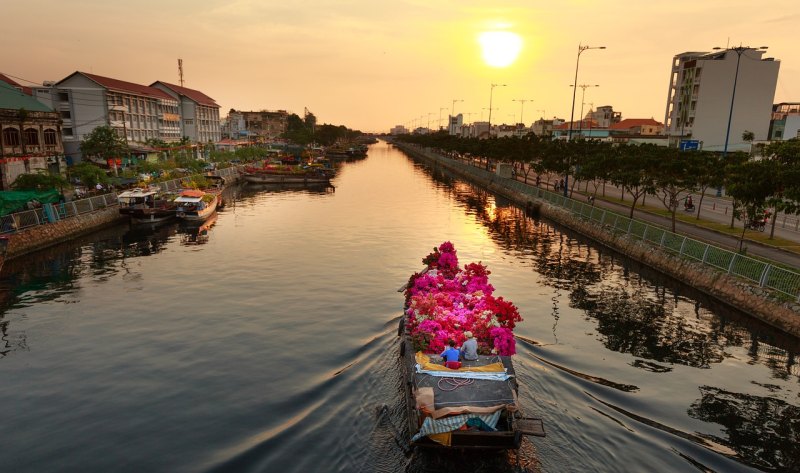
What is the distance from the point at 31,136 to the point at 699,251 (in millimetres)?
79026

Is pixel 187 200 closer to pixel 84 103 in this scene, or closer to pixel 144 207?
pixel 144 207

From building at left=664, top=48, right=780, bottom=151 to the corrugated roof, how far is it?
449 feet

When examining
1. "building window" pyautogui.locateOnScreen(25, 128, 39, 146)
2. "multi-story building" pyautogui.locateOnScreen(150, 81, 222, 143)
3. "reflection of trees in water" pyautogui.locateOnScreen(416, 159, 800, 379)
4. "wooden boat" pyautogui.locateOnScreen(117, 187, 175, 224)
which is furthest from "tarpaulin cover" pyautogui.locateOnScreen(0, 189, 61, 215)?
"multi-story building" pyautogui.locateOnScreen(150, 81, 222, 143)

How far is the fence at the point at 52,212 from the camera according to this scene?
4166 cm

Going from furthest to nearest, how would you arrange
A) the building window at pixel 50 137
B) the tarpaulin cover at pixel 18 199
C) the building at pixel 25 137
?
the building window at pixel 50 137
the building at pixel 25 137
the tarpaulin cover at pixel 18 199

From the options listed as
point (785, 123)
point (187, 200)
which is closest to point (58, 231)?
point (187, 200)

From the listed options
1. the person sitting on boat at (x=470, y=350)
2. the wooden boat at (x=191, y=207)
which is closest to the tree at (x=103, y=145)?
the wooden boat at (x=191, y=207)

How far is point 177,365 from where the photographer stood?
23109 mm

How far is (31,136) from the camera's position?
2453 inches

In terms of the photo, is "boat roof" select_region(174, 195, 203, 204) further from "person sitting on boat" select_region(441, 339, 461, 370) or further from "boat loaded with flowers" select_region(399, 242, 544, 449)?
"person sitting on boat" select_region(441, 339, 461, 370)

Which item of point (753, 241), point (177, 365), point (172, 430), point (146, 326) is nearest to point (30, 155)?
point (146, 326)

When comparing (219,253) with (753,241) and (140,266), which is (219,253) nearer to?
(140,266)

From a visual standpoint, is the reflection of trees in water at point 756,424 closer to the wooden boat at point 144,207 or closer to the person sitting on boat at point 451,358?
the person sitting on boat at point 451,358

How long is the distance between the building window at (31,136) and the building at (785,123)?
110392mm
